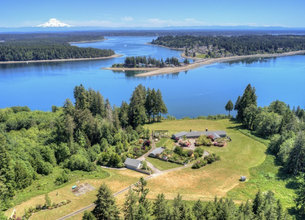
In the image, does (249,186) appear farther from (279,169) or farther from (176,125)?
(176,125)

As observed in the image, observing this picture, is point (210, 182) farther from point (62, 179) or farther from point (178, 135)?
point (62, 179)

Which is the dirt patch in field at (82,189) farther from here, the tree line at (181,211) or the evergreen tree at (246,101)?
the evergreen tree at (246,101)

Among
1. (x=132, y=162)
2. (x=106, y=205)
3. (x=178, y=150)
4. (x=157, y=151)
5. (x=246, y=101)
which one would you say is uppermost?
(x=246, y=101)

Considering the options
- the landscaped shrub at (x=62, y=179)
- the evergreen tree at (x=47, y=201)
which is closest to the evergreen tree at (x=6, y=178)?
the evergreen tree at (x=47, y=201)

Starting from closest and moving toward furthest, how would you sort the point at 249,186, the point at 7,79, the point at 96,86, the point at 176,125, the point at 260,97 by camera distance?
the point at 249,186 → the point at 176,125 → the point at 260,97 → the point at 96,86 → the point at 7,79

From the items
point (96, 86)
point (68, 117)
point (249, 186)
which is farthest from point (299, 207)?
point (96, 86)

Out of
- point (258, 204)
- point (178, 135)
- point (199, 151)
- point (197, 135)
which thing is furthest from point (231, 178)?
point (178, 135)
